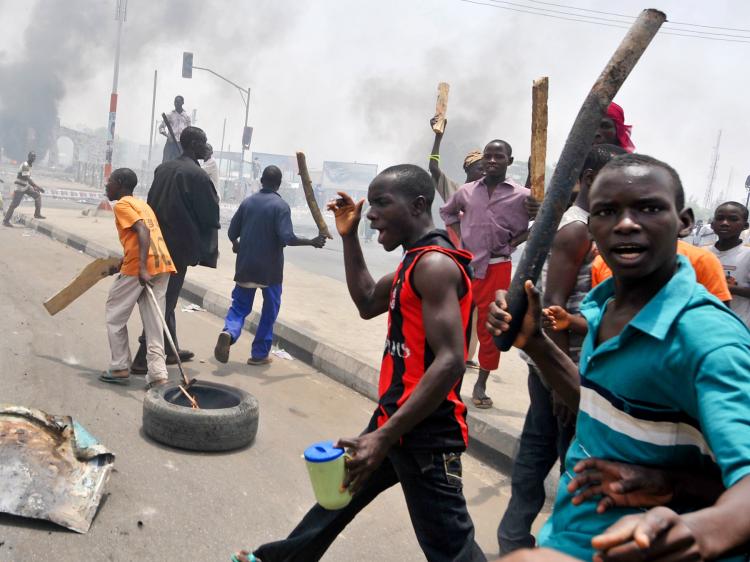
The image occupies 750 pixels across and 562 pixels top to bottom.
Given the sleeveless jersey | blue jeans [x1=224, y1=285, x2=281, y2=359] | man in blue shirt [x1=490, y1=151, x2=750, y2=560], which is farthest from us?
blue jeans [x1=224, y1=285, x2=281, y2=359]

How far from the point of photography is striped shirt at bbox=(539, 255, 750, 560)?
1.15 metres

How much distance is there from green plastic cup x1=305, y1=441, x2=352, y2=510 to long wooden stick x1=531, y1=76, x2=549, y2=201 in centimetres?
111

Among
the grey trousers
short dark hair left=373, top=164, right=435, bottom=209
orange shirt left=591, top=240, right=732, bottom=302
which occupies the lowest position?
the grey trousers

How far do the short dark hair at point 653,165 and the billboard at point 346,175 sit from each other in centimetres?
5678

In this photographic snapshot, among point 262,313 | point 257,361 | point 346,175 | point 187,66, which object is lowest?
point 257,361

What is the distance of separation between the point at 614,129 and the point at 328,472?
2192mm

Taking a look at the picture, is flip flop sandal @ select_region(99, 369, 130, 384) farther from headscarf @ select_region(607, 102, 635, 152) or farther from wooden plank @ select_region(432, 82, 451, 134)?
headscarf @ select_region(607, 102, 635, 152)

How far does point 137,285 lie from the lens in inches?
217

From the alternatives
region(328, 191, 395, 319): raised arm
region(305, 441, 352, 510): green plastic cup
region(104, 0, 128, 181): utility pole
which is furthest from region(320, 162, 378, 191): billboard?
region(305, 441, 352, 510): green plastic cup

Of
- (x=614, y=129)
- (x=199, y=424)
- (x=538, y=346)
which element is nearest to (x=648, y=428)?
(x=538, y=346)

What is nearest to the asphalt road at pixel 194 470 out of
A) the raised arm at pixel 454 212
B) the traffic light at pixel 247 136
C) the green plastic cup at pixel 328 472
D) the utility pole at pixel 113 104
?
the green plastic cup at pixel 328 472

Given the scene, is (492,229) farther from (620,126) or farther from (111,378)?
(111,378)

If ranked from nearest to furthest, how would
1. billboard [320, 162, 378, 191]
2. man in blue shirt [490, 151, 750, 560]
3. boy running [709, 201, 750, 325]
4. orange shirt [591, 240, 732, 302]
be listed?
man in blue shirt [490, 151, 750, 560] → orange shirt [591, 240, 732, 302] → boy running [709, 201, 750, 325] → billboard [320, 162, 378, 191]

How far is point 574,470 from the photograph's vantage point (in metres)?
1.47
